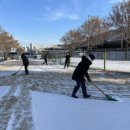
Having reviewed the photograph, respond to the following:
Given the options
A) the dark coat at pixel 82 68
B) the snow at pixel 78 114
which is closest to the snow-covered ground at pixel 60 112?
the snow at pixel 78 114

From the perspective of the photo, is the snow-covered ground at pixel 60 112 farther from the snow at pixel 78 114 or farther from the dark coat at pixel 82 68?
the dark coat at pixel 82 68

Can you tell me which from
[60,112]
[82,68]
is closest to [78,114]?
[60,112]

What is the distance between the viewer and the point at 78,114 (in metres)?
8.77

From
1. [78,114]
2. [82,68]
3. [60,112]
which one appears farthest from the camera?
[82,68]

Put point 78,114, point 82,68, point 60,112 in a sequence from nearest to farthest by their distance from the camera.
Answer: point 78,114 → point 60,112 → point 82,68

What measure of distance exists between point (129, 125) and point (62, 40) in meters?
98.7

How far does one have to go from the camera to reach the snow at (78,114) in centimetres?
759

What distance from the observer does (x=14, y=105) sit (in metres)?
10.1

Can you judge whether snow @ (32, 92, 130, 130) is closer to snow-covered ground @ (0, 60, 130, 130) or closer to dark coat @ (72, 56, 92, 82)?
snow-covered ground @ (0, 60, 130, 130)

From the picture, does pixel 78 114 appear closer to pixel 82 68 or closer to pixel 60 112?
pixel 60 112

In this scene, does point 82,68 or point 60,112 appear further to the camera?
point 82,68

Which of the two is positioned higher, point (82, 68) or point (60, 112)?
point (82, 68)

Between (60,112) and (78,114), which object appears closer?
(78,114)

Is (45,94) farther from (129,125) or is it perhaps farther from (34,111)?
(129,125)
